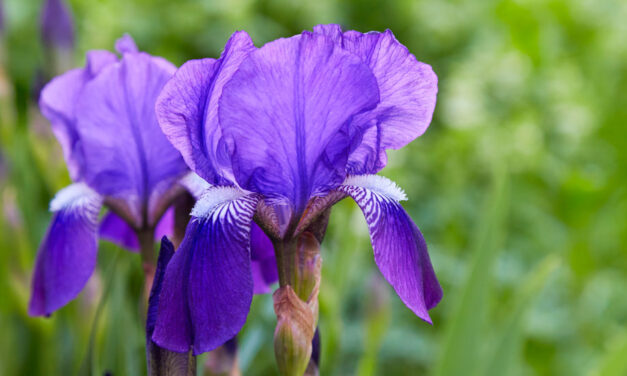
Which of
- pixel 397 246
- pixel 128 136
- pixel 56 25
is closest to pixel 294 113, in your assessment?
pixel 397 246

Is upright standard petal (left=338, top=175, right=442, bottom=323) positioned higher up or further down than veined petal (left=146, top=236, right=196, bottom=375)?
higher up

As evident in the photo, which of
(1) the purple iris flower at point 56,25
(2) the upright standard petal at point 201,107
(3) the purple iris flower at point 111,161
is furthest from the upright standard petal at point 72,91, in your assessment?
→ (1) the purple iris flower at point 56,25

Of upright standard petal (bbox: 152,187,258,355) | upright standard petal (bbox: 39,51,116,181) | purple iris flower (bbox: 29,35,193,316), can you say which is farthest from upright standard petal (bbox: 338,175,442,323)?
upright standard petal (bbox: 39,51,116,181)

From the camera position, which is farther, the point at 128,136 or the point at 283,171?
the point at 128,136

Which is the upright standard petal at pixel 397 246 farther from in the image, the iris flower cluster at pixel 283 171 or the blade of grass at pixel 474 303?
the blade of grass at pixel 474 303

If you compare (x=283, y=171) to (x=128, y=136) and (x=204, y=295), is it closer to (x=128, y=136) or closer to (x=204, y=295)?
(x=204, y=295)

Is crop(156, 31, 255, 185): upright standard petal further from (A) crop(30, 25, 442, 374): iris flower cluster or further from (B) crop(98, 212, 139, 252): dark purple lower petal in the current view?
(B) crop(98, 212, 139, 252): dark purple lower petal

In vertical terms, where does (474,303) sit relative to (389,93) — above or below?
below
